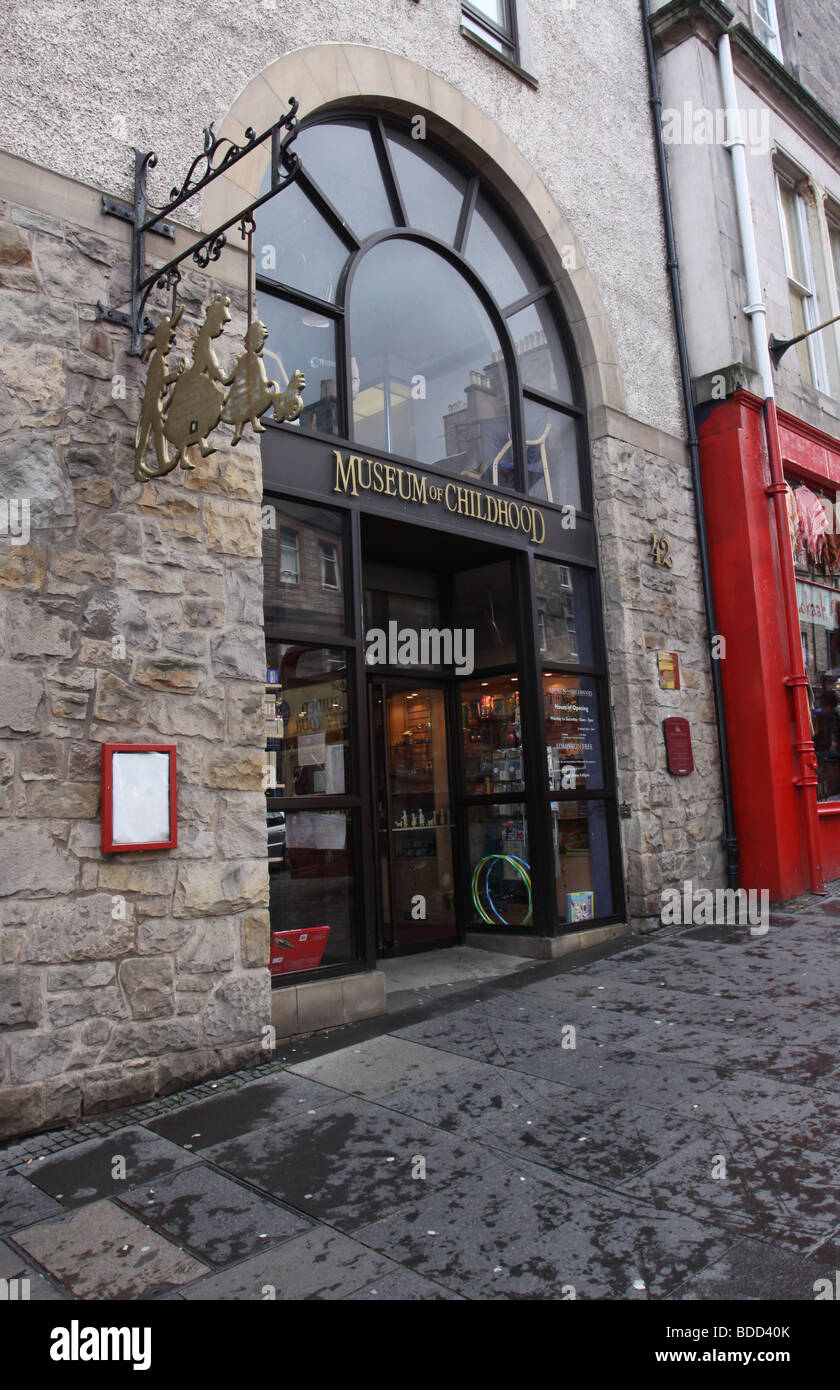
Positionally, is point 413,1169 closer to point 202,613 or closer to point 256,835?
point 256,835

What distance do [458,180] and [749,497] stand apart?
386cm

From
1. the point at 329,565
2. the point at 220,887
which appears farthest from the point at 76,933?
the point at 329,565

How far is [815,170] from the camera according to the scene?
11297 millimetres

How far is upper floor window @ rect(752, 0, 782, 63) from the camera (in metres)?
11.1

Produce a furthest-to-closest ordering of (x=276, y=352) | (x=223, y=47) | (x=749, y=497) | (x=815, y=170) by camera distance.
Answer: (x=815, y=170)
(x=749, y=497)
(x=276, y=352)
(x=223, y=47)

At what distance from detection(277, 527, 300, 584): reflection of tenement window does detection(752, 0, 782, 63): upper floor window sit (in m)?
10.0

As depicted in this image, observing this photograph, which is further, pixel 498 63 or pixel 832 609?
pixel 832 609

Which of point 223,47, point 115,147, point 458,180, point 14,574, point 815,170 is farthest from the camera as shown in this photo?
point 815,170

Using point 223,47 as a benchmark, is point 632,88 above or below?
above

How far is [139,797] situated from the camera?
4445 millimetres

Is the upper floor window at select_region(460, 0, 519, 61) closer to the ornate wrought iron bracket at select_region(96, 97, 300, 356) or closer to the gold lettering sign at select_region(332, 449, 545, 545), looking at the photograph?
the gold lettering sign at select_region(332, 449, 545, 545)

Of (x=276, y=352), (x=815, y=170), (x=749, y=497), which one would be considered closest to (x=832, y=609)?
(x=749, y=497)

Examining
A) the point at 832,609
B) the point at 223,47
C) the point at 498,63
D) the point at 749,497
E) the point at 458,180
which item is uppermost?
the point at 498,63

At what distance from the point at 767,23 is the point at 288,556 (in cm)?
1063
